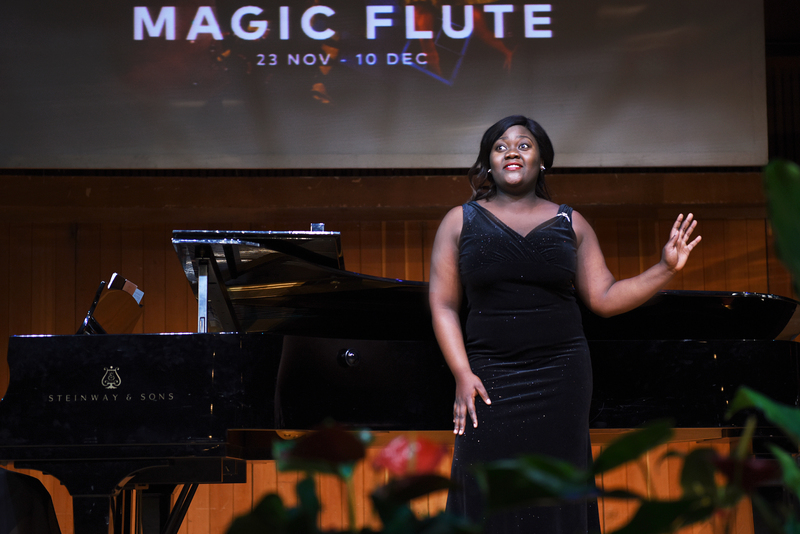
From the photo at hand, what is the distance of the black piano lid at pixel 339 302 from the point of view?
2.01 meters

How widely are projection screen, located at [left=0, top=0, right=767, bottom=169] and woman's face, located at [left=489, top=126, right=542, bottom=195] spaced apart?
1.98 m

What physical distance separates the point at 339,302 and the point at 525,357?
0.72 metres

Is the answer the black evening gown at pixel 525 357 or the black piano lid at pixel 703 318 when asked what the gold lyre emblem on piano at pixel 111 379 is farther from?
the black piano lid at pixel 703 318

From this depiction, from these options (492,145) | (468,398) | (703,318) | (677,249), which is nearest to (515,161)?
(492,145)

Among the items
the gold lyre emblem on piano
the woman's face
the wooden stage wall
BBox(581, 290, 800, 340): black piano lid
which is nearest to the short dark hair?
the woman's face

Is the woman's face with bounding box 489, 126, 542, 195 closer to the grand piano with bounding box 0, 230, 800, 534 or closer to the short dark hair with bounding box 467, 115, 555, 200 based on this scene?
the short dark hair with bounding box 467, 115, 555, 200

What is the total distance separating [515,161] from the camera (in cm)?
178

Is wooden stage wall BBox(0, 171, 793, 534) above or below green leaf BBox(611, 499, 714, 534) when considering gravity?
above

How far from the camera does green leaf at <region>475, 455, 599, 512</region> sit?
1.05 feet

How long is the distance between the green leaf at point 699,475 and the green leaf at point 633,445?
0.10 ft

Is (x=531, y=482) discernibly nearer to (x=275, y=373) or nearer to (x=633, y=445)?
(x=633, y=445)

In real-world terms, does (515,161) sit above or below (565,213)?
above

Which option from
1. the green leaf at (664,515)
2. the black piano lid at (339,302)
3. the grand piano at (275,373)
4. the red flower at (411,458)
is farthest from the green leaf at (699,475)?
the black piano lid at (339,302)

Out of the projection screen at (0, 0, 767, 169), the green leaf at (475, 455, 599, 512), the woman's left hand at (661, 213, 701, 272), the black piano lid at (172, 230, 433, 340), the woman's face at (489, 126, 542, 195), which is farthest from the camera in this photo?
the projection screen at (0, 0, 767, 169)
